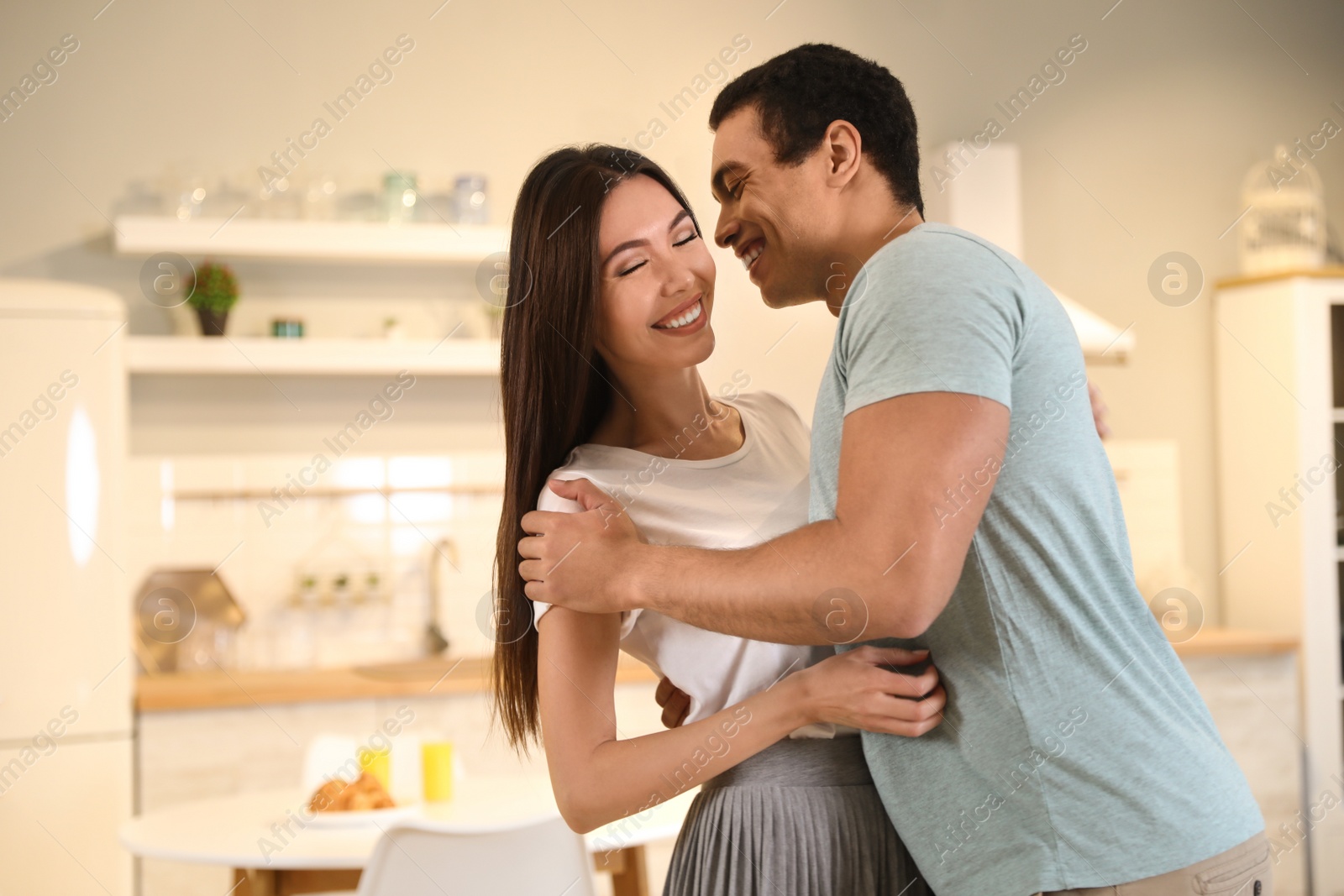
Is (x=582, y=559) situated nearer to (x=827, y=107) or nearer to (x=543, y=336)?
(x=543, y=336)

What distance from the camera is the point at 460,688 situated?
331cm

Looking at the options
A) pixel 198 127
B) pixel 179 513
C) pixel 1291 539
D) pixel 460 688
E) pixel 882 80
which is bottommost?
pixel 460 688

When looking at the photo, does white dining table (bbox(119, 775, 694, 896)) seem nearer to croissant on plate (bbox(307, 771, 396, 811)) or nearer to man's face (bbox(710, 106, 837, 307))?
croissant on plate (bbox(307, 771, 396, 811))

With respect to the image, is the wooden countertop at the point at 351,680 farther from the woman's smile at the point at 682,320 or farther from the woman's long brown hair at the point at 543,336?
the woman's smile at the point at 682,320

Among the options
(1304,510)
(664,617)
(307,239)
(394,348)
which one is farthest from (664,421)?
(1304,510)

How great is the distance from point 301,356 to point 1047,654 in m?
3.10

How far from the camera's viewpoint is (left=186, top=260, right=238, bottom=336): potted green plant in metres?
3.56

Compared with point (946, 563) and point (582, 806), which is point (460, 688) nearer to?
point (582, 806)

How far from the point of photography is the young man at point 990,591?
2.82 ft

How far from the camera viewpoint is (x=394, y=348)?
364cm

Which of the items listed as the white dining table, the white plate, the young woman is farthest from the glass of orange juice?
the young woman

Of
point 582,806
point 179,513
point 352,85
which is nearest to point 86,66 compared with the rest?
point 352,85

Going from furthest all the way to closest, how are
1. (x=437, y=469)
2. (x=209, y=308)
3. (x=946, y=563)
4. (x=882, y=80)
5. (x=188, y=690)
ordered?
(x=437, y=469) → (x=209, y=308) → (x=188, y=690) → (x=882, y=80) → (x=946, y=563)

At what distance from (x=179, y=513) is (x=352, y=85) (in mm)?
1567
